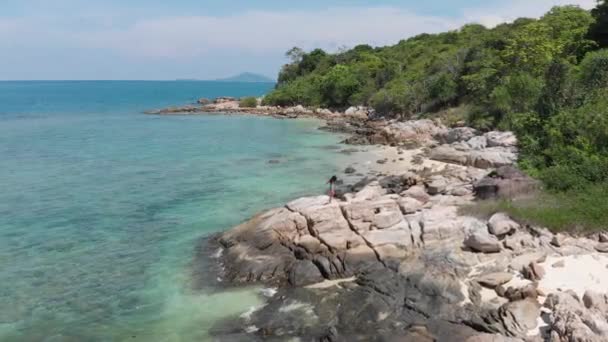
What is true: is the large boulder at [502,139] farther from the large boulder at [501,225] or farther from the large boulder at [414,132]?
the large boulder at [501,225]

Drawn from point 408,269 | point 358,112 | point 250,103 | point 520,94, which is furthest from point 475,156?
point 250,103

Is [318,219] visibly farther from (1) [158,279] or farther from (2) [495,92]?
(2) [495,92]

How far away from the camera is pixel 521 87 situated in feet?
113

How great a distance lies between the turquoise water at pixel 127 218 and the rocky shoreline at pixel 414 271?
73.4 inches

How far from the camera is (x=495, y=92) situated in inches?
1527

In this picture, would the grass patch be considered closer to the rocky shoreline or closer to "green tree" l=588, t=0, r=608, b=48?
the rocky shoreline

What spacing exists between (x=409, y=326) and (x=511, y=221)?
250 inches

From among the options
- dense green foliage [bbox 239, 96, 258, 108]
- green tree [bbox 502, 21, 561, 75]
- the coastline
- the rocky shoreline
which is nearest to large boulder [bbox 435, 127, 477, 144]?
green tree [bbox 502, 21, 561, 75]

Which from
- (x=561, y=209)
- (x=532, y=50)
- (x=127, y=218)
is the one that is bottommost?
(x=127, y=218)

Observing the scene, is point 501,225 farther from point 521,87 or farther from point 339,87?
point 339,87

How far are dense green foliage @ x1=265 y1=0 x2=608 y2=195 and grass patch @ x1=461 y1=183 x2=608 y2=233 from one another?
1083mm

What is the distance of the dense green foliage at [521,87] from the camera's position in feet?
72.8

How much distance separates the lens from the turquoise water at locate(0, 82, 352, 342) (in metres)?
15.5

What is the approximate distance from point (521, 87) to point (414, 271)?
2354cm
